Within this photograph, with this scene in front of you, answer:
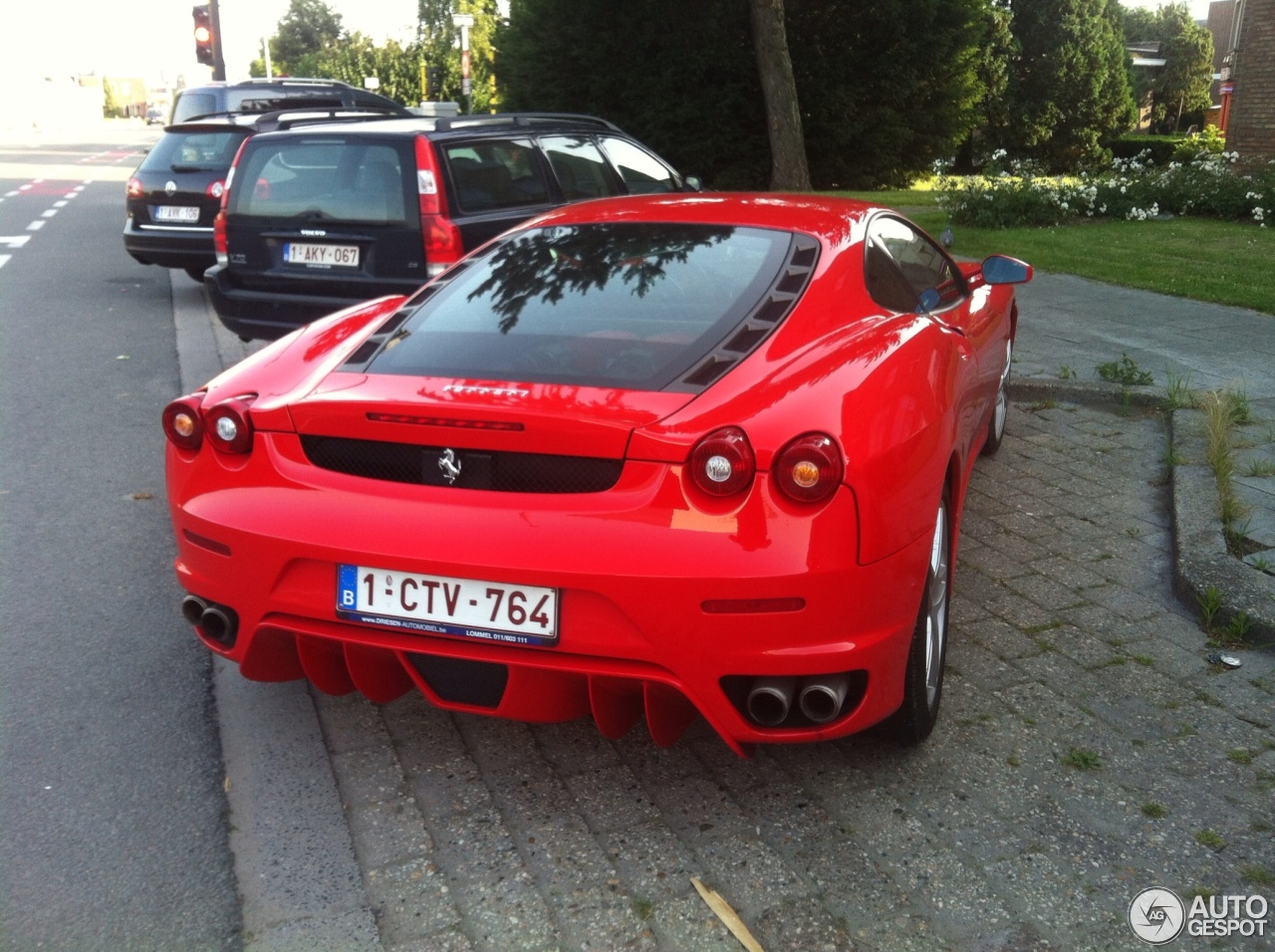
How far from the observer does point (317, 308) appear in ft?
24.7

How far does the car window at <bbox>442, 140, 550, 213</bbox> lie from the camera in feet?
24.2

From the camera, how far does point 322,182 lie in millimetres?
7645

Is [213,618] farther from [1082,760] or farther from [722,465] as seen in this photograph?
[1082,760]

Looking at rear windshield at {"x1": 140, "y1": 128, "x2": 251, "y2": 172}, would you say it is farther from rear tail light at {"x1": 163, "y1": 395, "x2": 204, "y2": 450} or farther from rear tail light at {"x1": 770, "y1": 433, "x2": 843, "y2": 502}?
rear tail light at {"x1": 770, "y1": 433, "x2": 843, "y2": 502}

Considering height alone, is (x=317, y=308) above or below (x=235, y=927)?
above

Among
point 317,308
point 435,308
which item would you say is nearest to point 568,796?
point 435,308

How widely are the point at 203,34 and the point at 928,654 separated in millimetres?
23121

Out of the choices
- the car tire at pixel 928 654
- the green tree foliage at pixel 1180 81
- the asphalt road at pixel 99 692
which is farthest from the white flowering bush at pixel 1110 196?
the green tree foliage at pixel 1180 81

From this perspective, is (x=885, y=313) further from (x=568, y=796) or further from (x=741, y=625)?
(x=568, y=796)

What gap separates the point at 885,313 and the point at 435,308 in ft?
4.28

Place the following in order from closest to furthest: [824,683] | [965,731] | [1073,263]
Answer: [824,683] → [965,731] → [1073,263]

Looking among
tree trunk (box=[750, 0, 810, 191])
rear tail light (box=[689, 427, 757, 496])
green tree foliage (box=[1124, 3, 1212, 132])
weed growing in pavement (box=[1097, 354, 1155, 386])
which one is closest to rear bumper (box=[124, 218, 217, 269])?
weed growing in pavement (box=[1097, 354, 1155, 386])

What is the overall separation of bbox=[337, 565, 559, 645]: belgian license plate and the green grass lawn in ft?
28.8

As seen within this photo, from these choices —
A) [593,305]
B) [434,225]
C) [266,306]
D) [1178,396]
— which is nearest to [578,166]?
[434,225]
